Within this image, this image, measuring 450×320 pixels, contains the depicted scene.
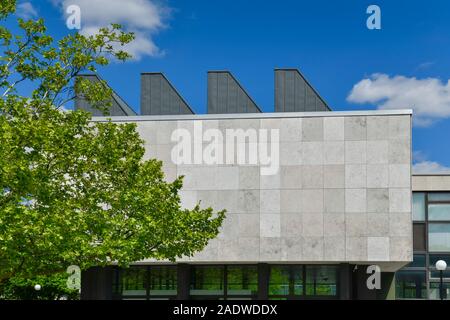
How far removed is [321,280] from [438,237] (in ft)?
51.2

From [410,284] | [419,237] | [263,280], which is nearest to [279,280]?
[263,280]

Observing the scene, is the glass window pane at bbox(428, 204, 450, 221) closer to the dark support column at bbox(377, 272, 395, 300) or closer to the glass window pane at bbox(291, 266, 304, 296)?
the dark support column at bbox(377, 272, 395, 300)

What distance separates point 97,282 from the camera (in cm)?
4775

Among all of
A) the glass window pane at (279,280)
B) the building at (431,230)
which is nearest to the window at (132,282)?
the glass window pane at (279,280)

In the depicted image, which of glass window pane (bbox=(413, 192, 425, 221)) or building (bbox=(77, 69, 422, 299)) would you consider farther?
glass window pane (bbox=(413, 192, 425, 221))

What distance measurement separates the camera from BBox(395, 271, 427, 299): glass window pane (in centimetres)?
5719

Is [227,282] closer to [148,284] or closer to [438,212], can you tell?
[148,284]

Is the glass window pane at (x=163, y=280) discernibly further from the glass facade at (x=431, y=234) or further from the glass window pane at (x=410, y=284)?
the glass facade at (x=431, y=234)

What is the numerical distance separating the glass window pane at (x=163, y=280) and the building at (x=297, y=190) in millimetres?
943

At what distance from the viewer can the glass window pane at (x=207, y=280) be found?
47.0 m

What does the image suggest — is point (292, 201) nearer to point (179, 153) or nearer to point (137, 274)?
point (179, 153)

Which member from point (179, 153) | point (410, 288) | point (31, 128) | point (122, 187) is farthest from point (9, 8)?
point (410, 288)

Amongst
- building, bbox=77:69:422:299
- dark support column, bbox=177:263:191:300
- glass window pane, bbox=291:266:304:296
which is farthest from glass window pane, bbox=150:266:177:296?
glass window pane, bbox=291:266:304:296

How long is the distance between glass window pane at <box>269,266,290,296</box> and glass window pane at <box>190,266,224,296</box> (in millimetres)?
3532
